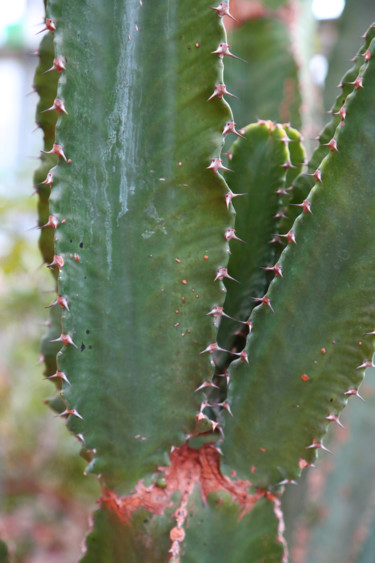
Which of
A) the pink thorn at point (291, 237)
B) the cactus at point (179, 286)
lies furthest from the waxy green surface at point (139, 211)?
the pink thorn at point (291, 237)

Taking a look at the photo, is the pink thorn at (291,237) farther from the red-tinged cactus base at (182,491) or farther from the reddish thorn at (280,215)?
the red-tinged cactus base at (182,491)

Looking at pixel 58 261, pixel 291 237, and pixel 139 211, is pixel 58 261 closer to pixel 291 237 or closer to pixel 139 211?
pixel 139 211

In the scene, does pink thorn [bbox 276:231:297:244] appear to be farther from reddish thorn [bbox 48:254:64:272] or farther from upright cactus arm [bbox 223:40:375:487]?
reddish thorn [bbox 48:254:64:272]

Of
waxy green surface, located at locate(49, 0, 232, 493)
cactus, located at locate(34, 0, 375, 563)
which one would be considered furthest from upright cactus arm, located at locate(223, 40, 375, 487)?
waxy green surface, located at locate(49, 0, 232, 493)

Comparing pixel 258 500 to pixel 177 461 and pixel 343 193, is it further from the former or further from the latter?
pixel 343 193

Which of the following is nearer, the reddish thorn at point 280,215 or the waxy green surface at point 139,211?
the waxy green surface at point 139,211

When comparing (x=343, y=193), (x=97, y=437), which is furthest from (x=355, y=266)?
(x=97, y=437)

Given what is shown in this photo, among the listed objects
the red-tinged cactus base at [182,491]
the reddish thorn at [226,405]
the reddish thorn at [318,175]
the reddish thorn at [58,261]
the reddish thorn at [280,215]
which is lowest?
the red-tinged cactus base at [182,491]
